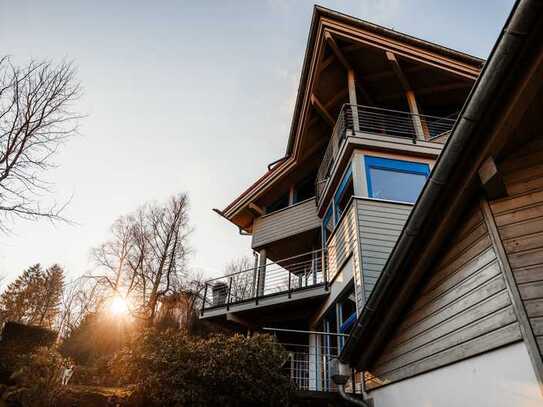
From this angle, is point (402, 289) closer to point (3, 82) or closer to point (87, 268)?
point (3, 82)

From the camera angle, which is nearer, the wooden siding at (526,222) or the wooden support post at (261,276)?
the wooden siding at (526,222)

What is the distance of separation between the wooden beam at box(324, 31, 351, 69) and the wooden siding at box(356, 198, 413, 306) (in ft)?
17.2

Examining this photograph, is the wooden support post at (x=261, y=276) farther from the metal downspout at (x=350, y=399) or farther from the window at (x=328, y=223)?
the metal downspout at (x=350, y=399)

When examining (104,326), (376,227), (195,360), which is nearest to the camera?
(195,360)

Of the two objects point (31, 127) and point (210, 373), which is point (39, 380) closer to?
point (210, 373)

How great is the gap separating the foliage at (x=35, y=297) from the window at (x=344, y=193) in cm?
2702

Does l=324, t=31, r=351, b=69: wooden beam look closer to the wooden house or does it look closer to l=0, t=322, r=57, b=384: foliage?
the wooden house

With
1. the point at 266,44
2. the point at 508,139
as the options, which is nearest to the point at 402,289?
the point at 508,139

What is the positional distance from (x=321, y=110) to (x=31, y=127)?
8.52 metres

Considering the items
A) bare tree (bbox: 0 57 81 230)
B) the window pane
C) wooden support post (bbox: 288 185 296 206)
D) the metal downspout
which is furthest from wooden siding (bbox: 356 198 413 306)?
bare tree (bbox: 0 57 81 230)

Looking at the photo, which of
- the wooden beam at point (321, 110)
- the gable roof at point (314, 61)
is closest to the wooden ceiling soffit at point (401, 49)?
the gable roof at point (314, 61)

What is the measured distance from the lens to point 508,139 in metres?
2.65

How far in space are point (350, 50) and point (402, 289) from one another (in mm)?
8385

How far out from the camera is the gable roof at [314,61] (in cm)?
880
